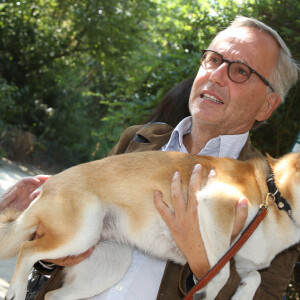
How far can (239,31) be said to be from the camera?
2.79 metres

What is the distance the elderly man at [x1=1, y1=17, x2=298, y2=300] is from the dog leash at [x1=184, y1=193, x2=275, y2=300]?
0.74 feet

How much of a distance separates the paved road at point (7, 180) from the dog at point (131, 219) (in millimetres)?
847

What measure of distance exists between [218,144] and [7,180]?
823 centimetres

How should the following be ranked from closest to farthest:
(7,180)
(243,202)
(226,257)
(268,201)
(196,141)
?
(226,257) → (243,202) → (268,201) → (196,141) → (7,180)

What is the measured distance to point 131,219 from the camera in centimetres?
227

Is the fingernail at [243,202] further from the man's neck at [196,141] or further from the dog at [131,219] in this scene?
the man's neck at [196,141]

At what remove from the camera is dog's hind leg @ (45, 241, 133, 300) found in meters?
2.28

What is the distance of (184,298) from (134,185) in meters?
0.67

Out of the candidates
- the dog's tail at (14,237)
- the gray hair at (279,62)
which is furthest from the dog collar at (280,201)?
the dog's tail at (14,237)

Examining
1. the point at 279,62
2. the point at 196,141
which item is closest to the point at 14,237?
the point at 196,141

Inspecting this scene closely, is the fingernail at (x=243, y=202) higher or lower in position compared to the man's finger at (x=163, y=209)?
higher

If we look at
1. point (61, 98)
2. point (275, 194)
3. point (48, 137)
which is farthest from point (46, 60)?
point (275, 194)

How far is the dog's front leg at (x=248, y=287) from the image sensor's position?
7.07 ft

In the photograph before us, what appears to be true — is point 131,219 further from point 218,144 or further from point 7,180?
point 7,180
